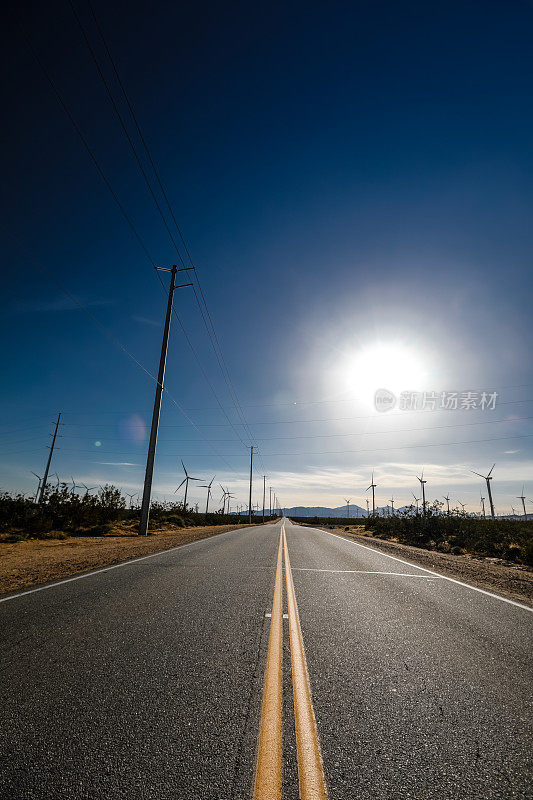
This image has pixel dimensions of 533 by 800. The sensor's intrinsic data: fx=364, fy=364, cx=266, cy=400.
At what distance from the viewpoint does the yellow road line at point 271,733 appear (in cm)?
198

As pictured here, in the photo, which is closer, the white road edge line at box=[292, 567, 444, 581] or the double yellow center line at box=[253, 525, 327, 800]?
the double yellow center line at box=[253, 525, 327, 800]

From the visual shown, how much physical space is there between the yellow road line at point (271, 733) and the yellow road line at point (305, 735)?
0.13 meters

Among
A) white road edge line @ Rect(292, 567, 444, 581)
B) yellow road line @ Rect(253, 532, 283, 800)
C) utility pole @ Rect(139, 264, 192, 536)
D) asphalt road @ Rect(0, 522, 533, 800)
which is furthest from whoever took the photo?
utility pole @ Rect(139, 264, 192, 536)

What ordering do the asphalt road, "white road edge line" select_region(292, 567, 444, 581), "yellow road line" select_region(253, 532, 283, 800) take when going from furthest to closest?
"white road edge line" select_region(292, 567, 444, 581), the asphalt road, "yellow road line" select_region(253, 532, 283, 800)

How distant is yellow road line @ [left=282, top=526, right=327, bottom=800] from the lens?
6.55 ft

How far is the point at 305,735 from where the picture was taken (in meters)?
2.48

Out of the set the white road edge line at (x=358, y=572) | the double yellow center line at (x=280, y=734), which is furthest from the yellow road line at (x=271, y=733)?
the white road edge line at (x=358, y=572)

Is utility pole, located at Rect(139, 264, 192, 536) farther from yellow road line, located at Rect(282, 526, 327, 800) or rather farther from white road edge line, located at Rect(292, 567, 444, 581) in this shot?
yellow road line, located at Rect(282, 526, 327, 800)

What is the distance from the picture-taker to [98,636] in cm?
421

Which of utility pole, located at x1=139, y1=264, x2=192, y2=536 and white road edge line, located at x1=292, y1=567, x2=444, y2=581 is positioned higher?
→ utility pole, located at x1=139, y1=264, x2=192, y2=536

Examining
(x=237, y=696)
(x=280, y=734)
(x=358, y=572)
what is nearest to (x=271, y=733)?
(x=280, y=734)

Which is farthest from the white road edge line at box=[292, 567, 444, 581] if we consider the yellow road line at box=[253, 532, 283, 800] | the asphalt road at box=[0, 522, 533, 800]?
the yellow road line at box=[253, 532, 283, 800]

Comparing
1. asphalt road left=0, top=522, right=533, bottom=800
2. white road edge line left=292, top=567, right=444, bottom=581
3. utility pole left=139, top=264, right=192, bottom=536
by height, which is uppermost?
utility pole left=139, top=264, right=192, bottom=536

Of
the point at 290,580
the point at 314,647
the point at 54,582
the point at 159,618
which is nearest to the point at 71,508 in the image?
the point at 54,582
